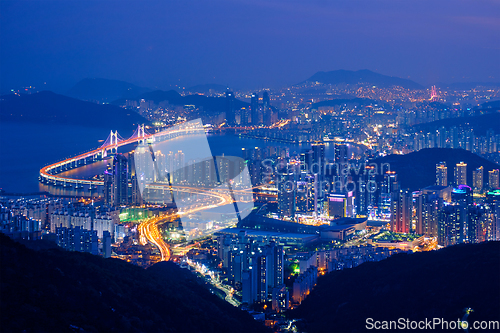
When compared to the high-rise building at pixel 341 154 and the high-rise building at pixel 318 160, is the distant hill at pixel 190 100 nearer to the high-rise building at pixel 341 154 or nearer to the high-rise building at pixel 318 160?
the high-rise building at pixel 318 160

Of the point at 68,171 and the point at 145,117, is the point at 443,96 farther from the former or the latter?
the point at 68,171

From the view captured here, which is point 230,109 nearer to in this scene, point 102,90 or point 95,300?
point 102,90

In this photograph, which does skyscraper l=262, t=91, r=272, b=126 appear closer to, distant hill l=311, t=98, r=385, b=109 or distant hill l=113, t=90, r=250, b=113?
distant hill l=113, t=90, r=250, b=113

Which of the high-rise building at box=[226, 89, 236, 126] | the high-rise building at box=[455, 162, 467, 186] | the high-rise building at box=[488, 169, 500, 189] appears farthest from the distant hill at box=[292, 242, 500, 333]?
the high-rise building at box=[226, 89, 236, 126]

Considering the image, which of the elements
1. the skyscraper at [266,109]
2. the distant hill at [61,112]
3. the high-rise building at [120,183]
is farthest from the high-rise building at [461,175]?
the distant hill at [61,112]

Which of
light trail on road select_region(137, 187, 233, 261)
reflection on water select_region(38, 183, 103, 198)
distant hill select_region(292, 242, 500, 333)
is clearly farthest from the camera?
reflection on water select_region(38, 183, 103, 198)

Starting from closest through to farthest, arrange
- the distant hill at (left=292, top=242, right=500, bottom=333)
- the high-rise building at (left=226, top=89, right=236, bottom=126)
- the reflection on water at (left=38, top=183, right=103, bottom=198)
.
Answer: the distant hill at (left=292, top=242, right=500, bottom=333), the reflection on water at (left=38, top=183, right=103, bottom=198), the high-rise building at (left=226, top=89, right=236, bottom=126)
